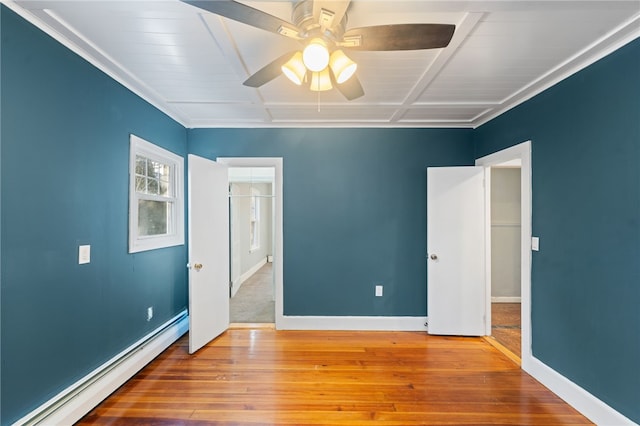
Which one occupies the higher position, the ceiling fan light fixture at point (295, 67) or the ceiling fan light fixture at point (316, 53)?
the ceiling fan light fixture at point (295, 67)

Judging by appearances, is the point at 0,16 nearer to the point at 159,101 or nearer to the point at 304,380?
the point at 159,101

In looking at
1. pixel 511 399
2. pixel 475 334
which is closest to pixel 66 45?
pixel 511 399

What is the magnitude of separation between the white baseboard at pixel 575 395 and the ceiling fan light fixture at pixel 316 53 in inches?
109

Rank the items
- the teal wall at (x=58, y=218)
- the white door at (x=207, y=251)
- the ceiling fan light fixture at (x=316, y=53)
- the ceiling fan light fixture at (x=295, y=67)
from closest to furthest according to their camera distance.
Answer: the ceiling fan light fixture at (x=316, y=53) → the teal wall at (x=58, y=218) → the ceiling fan light fixture at (x=295, y=67) → the white door at (x=207, y=251)

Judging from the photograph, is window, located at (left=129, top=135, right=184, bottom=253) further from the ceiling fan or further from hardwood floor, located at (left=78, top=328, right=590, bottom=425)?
the ceiling fan

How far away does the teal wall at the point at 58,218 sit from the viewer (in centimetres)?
157

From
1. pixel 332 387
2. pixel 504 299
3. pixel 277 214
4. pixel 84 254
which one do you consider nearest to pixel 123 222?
pixel 84 254

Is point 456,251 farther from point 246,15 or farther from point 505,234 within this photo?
point 246,15

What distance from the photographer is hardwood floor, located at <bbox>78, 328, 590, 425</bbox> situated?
201 cm

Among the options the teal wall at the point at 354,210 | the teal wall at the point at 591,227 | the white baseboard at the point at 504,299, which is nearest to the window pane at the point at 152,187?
the teal wall at the point at 354,210

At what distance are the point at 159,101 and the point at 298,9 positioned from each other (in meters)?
2.05

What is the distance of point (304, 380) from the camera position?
2428 millimetres

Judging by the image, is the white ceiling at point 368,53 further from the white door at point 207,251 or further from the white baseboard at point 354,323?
the white baseboard at point 354,323

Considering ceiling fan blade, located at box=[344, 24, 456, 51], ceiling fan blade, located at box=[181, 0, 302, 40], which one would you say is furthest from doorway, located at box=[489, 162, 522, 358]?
ceiling fan blade, located at box=[181, 0, 302, 40]
